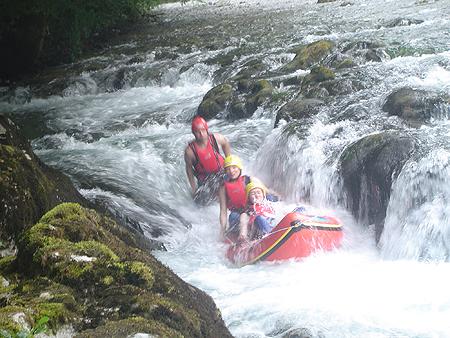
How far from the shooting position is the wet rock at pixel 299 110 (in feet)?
30.7

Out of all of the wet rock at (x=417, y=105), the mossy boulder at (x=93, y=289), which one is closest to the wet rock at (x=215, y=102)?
the wet rock at (x=417, y=105)

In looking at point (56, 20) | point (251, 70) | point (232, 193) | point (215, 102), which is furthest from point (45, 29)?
point (232, 193)

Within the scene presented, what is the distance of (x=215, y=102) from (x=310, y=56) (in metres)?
2.93

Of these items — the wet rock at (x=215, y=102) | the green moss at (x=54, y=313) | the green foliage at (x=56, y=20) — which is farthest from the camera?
the green foliage at (x=56, y=20)

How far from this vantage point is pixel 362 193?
698 cm

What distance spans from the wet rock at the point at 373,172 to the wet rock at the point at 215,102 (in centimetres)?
457

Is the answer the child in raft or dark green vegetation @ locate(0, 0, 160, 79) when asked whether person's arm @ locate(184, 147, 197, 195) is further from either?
dark green vegetation @ locate(0, 0, 160, 79)

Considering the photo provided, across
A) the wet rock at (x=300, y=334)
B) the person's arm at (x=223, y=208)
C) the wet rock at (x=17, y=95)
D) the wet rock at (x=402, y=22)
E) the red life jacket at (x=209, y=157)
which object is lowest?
the wet rock at (x=300, y=334)

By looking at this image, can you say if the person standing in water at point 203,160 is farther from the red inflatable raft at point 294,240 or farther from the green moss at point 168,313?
the green moss at point 168,313

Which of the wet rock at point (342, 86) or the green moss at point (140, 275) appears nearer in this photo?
the green moss at point (140, 275)

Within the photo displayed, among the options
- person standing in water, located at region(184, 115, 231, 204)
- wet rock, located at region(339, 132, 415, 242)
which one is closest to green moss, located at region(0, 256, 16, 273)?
wet rock, located at region(339, 132, 415, 242)

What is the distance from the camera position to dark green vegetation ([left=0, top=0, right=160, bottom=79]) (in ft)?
53.8

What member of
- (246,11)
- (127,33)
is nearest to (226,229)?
(127,33)

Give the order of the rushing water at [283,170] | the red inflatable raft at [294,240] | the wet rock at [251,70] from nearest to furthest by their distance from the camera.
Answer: the rushing water at [283,170] < the red inflatable raft at [294,240] < the wet rock at [251,70]
